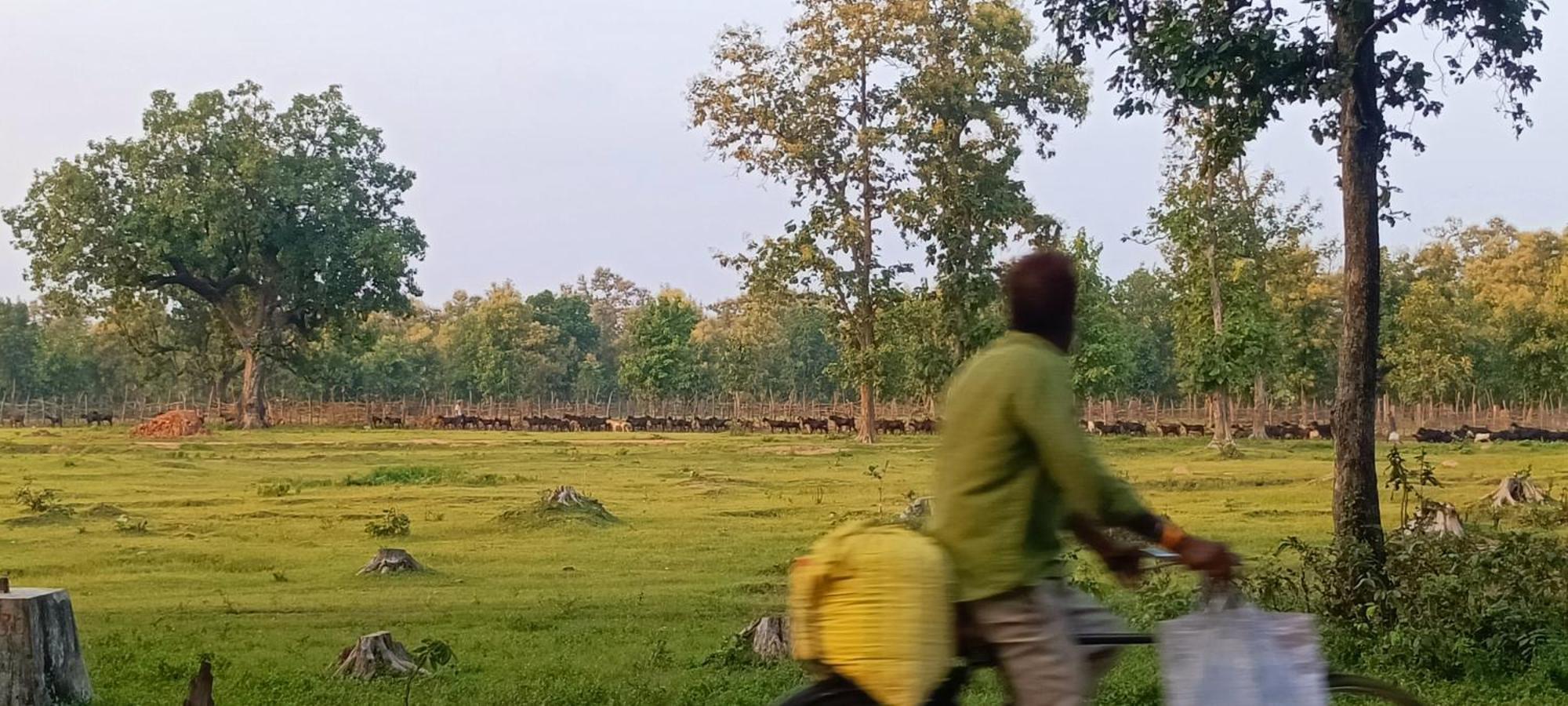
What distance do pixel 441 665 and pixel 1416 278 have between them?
185ft

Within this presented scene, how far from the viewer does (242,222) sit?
5034 centimetres

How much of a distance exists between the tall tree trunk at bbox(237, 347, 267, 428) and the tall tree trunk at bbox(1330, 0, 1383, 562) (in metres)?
46.8

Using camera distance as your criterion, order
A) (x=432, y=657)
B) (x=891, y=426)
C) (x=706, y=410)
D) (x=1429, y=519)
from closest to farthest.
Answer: (x=432, y=657) < (x=1429, y=519) < (x=891, y=426) < (x=706, y=410)

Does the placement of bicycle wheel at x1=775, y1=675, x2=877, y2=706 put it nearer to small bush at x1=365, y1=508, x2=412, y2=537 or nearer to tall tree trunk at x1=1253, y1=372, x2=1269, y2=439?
small bush at x1=365, y1=508, x2=412, y2=537

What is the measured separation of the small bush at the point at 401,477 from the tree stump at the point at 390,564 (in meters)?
11.3

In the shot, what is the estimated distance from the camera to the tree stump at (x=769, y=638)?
827 cm

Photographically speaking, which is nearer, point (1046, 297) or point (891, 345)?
point (1046, 297)

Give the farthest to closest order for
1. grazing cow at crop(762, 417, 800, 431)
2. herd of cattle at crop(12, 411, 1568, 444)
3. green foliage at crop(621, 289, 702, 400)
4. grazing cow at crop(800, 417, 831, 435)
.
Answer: green foliage at crop(621, 289, 702, 400), grazing cow at crop(762, 417, 800, 431), grazing cow at crop(800, 417, 831, 435), herd of cattle at crop(12, 411, 1568, 444)

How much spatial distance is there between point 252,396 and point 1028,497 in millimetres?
51651

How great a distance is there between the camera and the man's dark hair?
343 cm

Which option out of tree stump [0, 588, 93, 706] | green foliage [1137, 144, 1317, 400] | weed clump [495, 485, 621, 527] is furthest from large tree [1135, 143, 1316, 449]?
tree stump [0, 588, 93, 706]

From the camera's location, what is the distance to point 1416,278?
188 feet

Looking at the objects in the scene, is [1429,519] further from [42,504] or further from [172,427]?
[172,427]

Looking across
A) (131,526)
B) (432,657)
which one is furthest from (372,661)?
(131,526)
